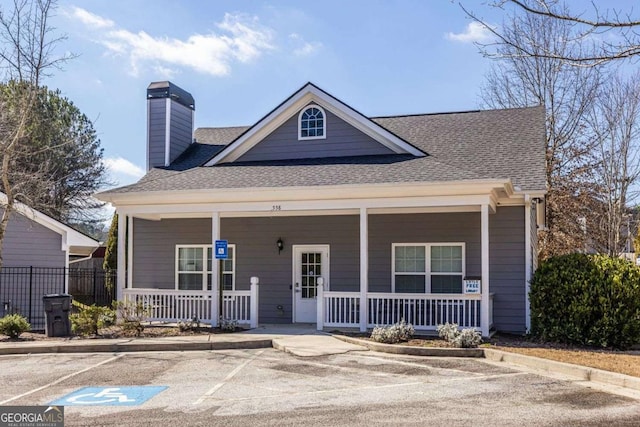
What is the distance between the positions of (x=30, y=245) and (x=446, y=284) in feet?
36.9

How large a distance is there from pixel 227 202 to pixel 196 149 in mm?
5702

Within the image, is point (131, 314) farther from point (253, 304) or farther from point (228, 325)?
point (253, 304)

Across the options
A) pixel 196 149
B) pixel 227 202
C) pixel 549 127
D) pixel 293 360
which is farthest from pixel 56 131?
pixel 293 360

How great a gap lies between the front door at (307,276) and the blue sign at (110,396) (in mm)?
7661

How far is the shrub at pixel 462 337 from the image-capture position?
38.9 ft

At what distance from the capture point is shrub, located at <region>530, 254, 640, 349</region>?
1235cm

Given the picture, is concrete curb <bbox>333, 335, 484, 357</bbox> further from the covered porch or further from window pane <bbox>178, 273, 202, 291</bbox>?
window pane <bbox>178, 273, 202, 291</bbox>

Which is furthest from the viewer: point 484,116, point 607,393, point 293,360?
point 484,116

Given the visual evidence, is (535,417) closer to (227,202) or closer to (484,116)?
(227,202)

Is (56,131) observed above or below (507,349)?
above

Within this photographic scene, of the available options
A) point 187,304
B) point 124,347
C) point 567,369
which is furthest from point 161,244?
point 567,369

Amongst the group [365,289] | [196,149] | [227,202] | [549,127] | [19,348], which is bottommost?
[19,348]

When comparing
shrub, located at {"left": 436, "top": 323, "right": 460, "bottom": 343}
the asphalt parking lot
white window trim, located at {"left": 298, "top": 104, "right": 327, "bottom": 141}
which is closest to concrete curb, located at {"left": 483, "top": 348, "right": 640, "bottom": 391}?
the asphalt parking lot

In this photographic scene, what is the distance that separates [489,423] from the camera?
6781mm
